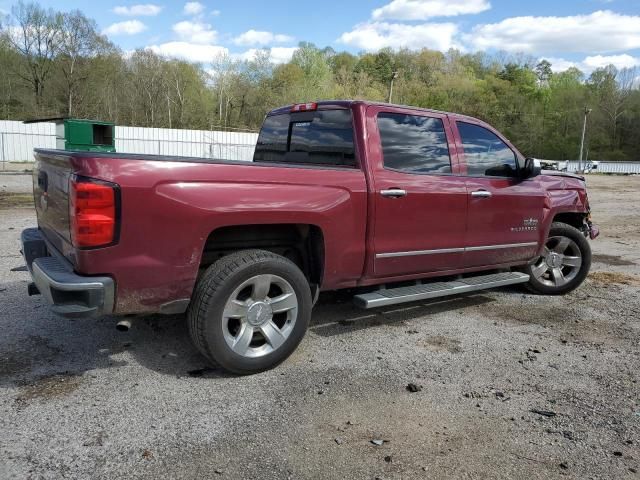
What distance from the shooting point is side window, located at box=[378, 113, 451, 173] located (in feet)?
14.6

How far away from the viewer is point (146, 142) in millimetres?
36906

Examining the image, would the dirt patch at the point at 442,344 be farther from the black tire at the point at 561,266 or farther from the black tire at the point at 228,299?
the black tire at the point at 561,266

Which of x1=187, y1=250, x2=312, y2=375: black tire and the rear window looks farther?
the rear window

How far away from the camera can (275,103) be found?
61.5 m

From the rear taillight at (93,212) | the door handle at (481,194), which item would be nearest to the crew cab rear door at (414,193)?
the door handle at (481,194)

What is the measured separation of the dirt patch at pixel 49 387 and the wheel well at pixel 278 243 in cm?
113

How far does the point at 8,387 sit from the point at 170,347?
1.15 m

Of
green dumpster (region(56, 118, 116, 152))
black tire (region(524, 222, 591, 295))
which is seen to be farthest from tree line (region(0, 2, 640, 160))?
black tire (region(524, 222, 591, 295))

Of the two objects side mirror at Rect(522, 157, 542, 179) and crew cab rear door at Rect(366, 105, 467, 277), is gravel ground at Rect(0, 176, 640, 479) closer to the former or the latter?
crew cab rear door at Rect(366, 105, 467, 277)

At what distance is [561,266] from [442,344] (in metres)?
2.56

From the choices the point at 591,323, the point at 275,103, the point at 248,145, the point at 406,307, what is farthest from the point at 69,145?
the point at 275,103

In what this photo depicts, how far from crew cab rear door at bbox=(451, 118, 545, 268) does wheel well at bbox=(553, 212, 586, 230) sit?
939mm

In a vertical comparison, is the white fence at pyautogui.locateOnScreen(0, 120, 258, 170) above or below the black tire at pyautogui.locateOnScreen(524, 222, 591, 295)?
above

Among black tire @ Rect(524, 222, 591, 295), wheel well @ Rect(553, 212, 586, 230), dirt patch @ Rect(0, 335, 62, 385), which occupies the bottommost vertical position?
dirt patch @ Rect(0, 335, 62, 385)
